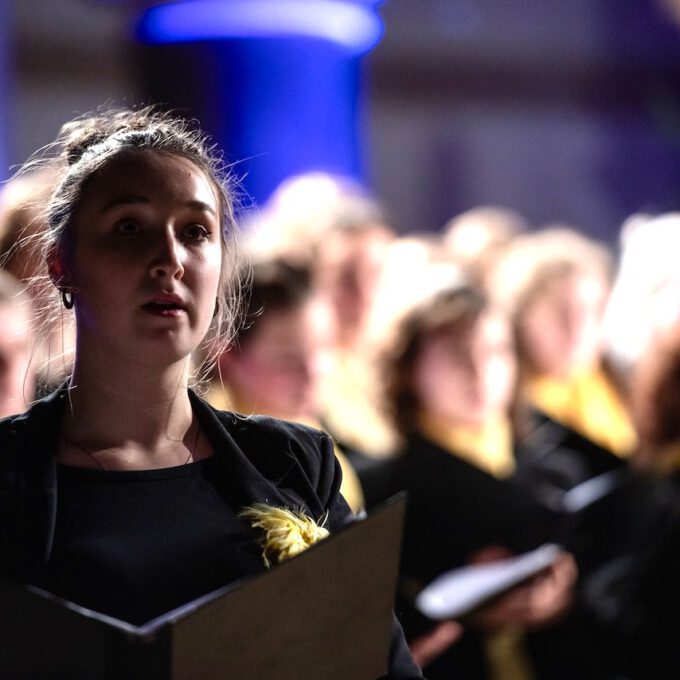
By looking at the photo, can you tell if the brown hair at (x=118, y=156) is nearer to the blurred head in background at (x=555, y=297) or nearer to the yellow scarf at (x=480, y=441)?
the yellow scarf at (x=480, y=441)

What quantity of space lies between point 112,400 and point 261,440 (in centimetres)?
15

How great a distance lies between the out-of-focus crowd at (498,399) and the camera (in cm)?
272

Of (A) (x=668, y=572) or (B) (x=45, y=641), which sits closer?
(B) (x=45, y=641)

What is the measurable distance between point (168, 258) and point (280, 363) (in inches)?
41.9

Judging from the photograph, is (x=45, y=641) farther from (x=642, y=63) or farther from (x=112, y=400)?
(x=642, y=63)

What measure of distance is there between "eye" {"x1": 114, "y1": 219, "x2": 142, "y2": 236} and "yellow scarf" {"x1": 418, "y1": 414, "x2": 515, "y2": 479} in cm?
202

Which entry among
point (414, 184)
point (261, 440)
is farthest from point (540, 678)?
point (261, 440)

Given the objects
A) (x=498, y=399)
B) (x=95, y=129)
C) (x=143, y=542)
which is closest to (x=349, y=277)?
(x=498, y=399)

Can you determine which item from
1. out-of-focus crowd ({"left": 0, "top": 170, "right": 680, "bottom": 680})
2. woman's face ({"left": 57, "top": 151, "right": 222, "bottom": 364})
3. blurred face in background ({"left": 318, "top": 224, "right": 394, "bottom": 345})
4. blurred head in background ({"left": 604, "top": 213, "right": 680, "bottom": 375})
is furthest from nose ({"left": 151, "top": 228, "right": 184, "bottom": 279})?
blurred head in background ({"left": 604, "top": 213, "right": 680, "bottom": 375})

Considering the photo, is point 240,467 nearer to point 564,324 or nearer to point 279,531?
point 279,531

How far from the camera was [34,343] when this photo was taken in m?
1.07

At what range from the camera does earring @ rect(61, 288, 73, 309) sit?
95 cm

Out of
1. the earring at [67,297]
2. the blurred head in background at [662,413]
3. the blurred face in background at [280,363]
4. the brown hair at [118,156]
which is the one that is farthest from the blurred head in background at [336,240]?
the earring at [67,297]

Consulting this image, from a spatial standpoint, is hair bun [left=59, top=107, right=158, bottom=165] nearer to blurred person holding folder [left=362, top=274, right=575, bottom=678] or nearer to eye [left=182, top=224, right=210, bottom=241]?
eye [left=182, top=224, right=210, bottom=241]
